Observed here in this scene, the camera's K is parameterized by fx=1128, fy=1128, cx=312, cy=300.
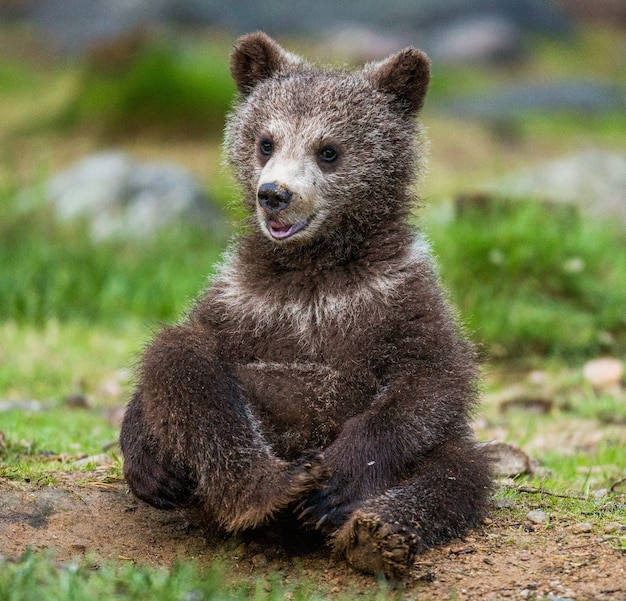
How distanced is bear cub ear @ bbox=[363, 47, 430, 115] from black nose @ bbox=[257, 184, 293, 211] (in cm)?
93

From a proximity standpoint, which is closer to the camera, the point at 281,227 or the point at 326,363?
the point at 326,363

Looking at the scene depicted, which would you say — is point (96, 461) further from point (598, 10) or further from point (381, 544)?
point (598, 10)

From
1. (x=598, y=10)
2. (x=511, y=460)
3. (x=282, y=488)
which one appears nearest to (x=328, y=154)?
(x=282, y=488)

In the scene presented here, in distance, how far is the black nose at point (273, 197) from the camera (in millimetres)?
4984

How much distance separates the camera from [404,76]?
220 inches

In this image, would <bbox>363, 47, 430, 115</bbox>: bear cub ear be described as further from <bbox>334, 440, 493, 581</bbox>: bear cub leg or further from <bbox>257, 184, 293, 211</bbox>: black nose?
<bbox>334, 440, 493, 581</bbox>: bear cub leg

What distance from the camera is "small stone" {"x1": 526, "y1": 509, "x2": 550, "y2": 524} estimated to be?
5.16m

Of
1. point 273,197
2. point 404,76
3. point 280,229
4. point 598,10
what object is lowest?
point 280,229

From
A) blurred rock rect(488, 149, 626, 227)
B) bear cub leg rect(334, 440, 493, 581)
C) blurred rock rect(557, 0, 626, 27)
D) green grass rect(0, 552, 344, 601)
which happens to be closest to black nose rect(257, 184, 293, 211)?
bear cub leg rect(334, 440, 493, 581)

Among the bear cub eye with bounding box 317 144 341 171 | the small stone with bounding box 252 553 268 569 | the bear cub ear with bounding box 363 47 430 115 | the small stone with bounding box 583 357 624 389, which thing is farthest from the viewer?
the small stone with bounding box 583 357 624 389

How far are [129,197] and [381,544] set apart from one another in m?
9.79

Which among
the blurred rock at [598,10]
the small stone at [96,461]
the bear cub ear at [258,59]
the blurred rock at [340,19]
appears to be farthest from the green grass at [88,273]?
the blurred rock at [598,10]

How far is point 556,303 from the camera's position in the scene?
10438 millimetres

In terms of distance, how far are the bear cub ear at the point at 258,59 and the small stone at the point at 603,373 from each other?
4707mm
